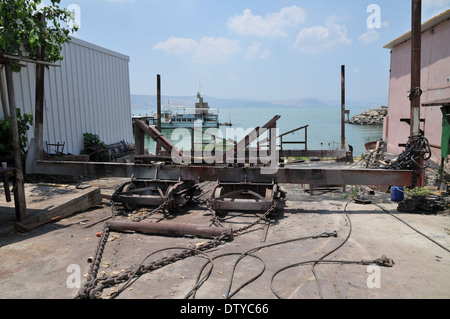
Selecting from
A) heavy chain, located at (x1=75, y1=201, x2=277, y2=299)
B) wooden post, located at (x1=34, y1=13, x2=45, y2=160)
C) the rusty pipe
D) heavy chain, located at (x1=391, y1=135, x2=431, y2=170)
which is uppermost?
wooden post, located at (x1=34, y1=13, x2=45, y2=160)

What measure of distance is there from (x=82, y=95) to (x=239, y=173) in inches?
363

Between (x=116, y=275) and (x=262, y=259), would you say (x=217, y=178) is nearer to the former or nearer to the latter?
(x=262, y=259)

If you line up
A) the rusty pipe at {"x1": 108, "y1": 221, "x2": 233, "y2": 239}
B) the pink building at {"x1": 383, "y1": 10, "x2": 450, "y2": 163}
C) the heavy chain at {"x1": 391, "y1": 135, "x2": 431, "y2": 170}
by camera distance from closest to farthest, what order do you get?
the rusty pipe at {"x1": 108, "y1": 221, "x2": 233, "y2": 239} → the heavy chain at {"x1": 391, "y1": 135, "x2": 431, "y2": 170} → the pink building at {"x1": 383, "y1": 10, "x2": 450, "y2": 163}

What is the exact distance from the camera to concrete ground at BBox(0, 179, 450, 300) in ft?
12.8

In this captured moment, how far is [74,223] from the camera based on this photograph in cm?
680

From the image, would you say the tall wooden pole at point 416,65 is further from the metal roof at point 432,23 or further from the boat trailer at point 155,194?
the metal roof at point 432,23

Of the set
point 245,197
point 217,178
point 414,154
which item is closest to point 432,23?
point 414,154

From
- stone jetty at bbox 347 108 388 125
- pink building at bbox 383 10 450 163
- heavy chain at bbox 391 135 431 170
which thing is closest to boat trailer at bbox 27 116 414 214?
heavy chain at bbox 391 135 431 170

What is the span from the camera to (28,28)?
874cm

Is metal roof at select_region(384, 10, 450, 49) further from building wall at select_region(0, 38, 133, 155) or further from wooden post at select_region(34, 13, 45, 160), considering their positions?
building wall at select_region(0, 38, 133, 155)

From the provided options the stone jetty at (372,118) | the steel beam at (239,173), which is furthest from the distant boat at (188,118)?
the steel beam at (239,173)

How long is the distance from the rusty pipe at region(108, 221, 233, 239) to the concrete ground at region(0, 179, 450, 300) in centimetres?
11
